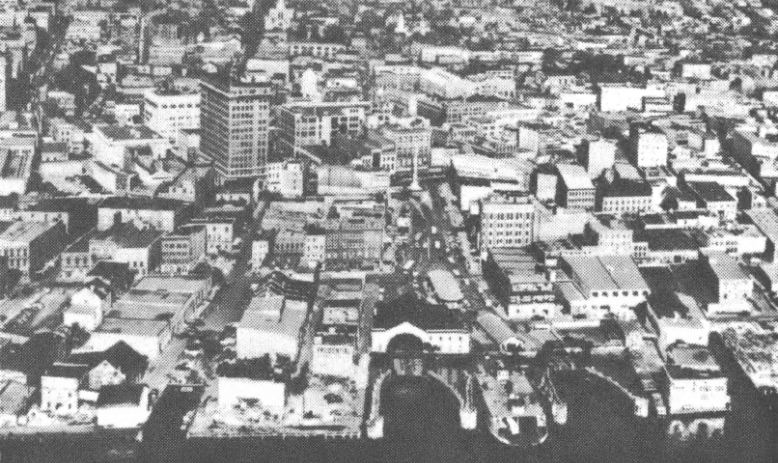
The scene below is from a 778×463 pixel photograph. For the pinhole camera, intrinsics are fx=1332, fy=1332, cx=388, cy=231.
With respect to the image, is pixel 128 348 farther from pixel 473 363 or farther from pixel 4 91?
pixel 4 91

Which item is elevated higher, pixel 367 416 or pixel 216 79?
pixel 216 79

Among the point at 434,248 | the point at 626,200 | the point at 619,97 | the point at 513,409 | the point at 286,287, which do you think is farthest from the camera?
the point at 619,97

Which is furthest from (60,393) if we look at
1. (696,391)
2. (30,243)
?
(696,391)

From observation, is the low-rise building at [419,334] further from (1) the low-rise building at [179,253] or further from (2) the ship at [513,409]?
(1) the low-rise building at [179,253]

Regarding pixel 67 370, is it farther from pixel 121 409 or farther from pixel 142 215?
pixel 142 215

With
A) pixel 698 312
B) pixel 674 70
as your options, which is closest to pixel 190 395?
pixel 698 312

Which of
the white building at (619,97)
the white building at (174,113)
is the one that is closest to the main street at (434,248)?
the white building at (174,113)

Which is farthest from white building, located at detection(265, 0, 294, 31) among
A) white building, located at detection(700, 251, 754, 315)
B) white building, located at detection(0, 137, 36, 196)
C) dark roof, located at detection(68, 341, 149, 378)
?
dark roof, located at detection(68, 341, 149, 378)
